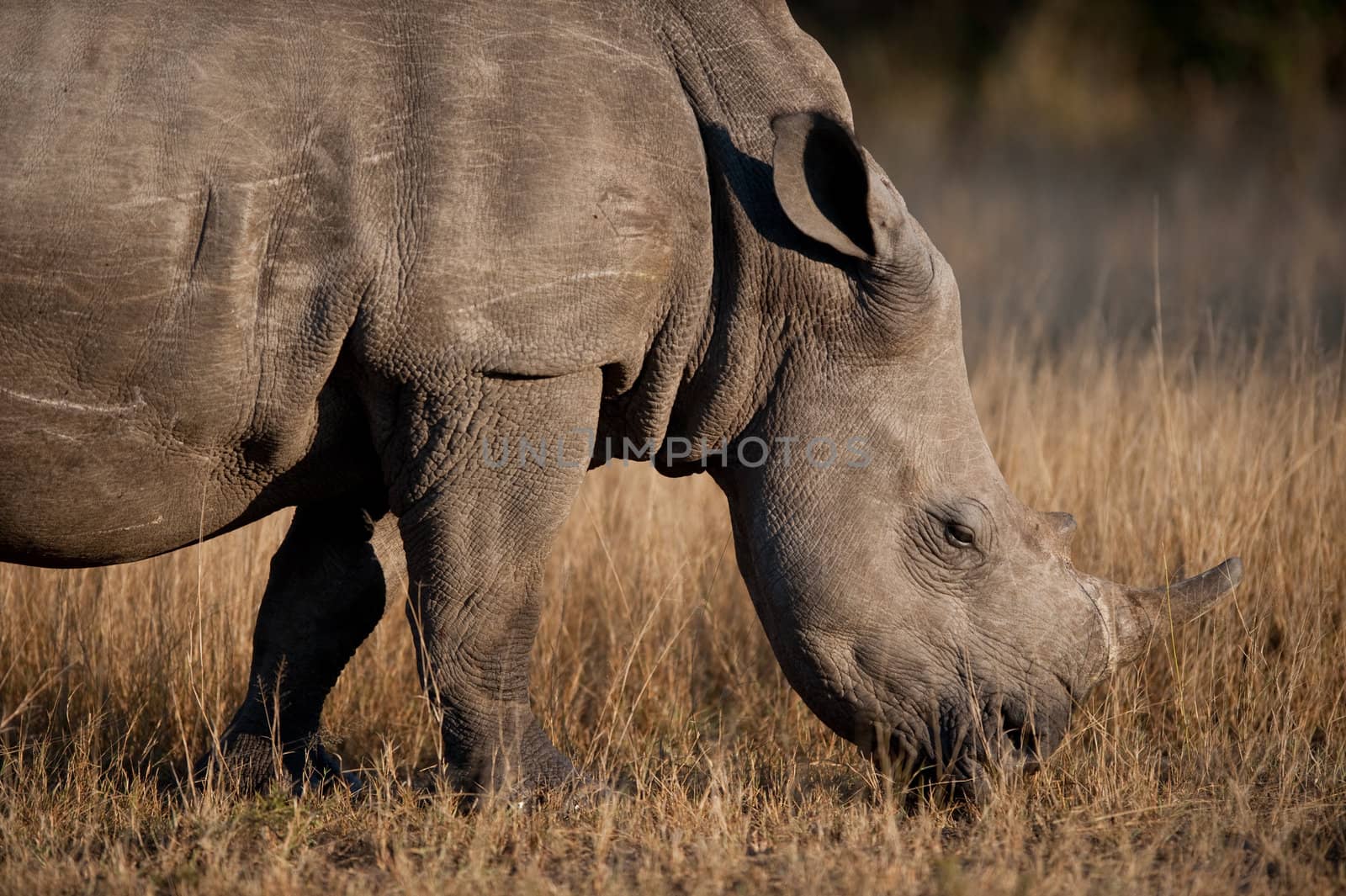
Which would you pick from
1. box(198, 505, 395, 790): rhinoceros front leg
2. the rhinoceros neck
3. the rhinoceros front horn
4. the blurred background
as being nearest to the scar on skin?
box(198, 505, 395, 790): rhinoceros front leg

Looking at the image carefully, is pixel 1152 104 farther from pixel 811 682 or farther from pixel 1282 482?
pixel 811 682

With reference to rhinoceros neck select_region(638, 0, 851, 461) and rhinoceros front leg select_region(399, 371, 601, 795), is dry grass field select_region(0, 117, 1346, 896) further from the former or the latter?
rhinoceros neck select_region(638, 0, 851, 461)

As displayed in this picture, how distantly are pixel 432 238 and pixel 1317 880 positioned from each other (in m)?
2.44

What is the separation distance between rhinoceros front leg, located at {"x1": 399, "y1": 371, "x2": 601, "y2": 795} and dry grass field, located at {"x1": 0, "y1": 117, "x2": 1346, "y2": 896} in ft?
0.65

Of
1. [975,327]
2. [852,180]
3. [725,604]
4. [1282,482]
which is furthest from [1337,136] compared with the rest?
[852,180]

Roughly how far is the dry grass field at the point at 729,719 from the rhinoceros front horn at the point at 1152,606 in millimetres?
384

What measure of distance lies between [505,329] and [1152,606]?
1858mm

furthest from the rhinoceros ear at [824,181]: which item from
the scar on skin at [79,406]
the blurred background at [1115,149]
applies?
the blurred background at [1115,149]

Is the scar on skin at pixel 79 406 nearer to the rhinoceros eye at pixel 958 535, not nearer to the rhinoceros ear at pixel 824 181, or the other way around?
the rhinoceros ear at pixel 824 181

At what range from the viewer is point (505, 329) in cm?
338

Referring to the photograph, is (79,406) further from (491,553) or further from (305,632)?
(305,632)

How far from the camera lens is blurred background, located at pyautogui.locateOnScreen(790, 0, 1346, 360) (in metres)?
10.9

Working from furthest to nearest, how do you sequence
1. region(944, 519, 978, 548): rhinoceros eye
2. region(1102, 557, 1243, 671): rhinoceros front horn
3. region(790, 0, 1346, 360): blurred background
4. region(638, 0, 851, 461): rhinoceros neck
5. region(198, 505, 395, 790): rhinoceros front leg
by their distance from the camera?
region(790, 0, 1346, 360): blurred background < region(198, 505, 395, 790): rhinoceros front leg < region(1102, 557, 1243, 671): rhinoceros front horn < region(944, 519, 978, 548): rhinoceros eye < region(638, 0, 851, 461): rhinoceros neck

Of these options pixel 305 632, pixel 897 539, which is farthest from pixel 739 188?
pixel 305 632
